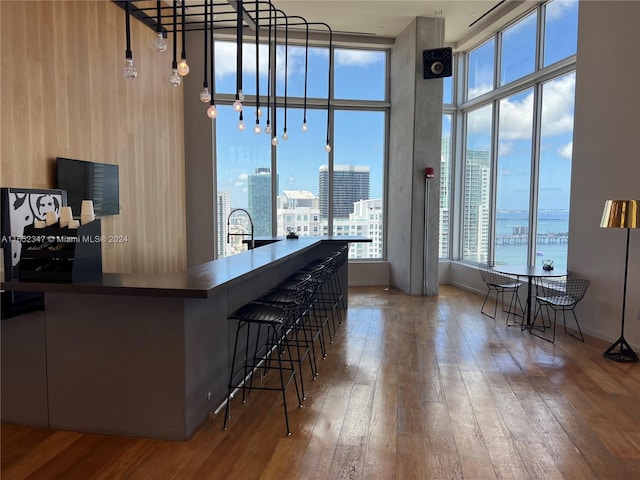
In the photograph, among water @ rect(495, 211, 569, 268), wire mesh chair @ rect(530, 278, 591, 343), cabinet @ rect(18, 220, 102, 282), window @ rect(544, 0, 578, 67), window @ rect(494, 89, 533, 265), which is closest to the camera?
cabinet @ rect(18, 220, 102, 282)

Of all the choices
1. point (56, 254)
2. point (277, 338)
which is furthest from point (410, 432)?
point (56, 254)

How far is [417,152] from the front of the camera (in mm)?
6828

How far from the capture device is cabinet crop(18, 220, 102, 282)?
2477 millimetres

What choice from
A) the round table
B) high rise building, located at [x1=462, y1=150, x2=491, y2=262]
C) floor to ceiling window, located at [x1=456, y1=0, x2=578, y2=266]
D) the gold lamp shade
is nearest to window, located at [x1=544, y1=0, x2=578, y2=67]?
floor to ceiling window, located at [x1=456, y1=0, x2=578, y2=266]

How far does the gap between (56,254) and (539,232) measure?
594 centimetres

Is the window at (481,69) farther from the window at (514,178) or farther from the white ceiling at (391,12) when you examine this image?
the window at (514,178)

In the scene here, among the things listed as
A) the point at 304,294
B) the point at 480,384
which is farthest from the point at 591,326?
the point at 304,294

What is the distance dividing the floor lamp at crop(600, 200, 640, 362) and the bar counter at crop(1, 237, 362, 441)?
3.52 meters

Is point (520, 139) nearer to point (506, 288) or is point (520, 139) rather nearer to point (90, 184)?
point (506, 288)

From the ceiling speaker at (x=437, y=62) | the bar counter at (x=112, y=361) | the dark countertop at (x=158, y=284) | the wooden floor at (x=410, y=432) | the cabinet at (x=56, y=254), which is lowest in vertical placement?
the wooden floor at (x=410, y=432)

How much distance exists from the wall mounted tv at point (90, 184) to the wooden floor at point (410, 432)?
2.41 metres

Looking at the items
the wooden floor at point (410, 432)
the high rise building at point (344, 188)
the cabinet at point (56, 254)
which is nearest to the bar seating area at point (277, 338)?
the wooden floor at point (410, 432)

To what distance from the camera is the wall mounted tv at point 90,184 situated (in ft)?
13.7

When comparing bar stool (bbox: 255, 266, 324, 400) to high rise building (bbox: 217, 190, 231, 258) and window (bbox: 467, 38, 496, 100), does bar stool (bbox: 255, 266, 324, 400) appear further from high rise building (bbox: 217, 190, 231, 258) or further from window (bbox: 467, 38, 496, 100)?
window (bbox: 467, 38, 496, 100)
